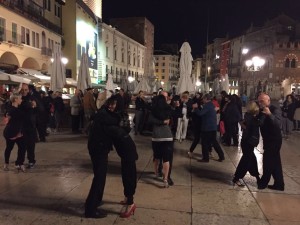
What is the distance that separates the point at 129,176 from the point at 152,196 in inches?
38.6

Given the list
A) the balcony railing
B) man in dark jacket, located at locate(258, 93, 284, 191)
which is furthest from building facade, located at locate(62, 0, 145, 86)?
man in dark jacket, located at locate(258, 93, 284, 191)

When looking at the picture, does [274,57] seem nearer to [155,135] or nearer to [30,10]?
[30,10]

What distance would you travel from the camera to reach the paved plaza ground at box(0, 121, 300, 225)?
451 centimetres

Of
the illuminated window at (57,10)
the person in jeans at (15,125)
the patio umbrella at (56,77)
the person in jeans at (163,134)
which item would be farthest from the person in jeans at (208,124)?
the illuminated window at (57,10)

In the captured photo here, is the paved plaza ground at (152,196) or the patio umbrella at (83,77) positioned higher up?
the patio umbrella at (83,77)

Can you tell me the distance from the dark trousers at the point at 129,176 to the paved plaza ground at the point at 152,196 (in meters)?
0.32

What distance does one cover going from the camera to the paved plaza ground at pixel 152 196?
14.8ft

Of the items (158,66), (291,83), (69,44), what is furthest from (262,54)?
(158,66)

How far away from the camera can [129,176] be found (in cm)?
461

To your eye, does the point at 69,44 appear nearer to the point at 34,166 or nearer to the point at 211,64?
the point at 34,166

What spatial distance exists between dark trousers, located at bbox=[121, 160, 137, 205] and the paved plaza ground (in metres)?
0.32

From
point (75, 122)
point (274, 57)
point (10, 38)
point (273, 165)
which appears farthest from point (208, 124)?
point (274, 57)

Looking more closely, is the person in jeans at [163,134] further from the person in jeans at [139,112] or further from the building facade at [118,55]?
the building facade at [118,55]

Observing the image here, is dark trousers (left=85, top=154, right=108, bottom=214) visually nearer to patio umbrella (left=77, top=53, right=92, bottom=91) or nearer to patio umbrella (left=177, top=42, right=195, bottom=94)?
patio umbrella (left=177, top=42, right=195, bottom=94)
